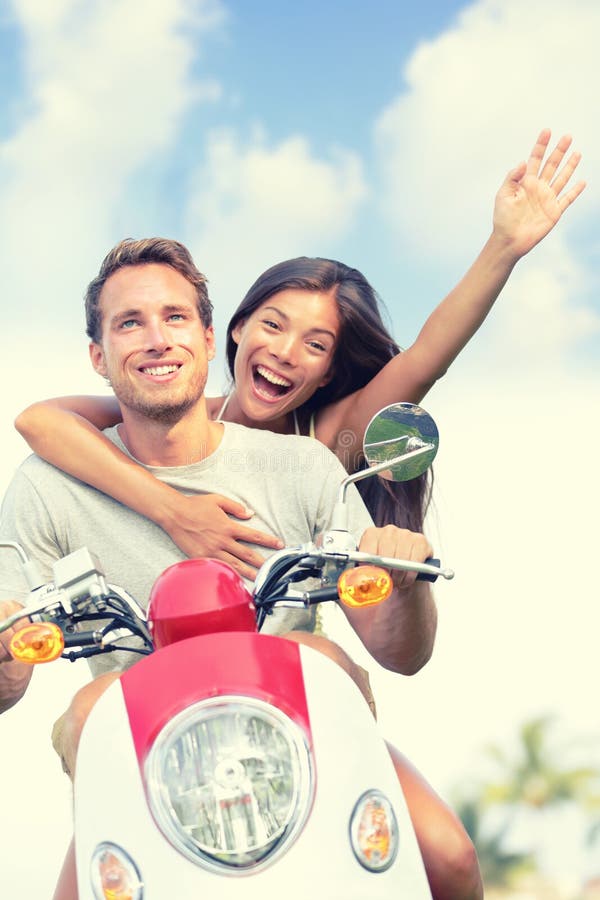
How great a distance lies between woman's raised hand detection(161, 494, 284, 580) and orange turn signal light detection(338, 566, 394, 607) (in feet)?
3.45

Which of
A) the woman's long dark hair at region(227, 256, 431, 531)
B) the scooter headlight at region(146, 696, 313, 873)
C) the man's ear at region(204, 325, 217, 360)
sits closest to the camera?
the scooter headlight at region(146, 696, 313, 873)

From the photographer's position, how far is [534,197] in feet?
14.1

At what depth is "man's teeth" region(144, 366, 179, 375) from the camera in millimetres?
3434

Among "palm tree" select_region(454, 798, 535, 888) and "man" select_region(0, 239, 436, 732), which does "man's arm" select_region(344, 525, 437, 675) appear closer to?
"man" select_region(0, 239, 436, 732)

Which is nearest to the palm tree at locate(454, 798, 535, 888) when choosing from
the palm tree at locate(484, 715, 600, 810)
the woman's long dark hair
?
the palm tree at locate(484, 715, 600, 810)

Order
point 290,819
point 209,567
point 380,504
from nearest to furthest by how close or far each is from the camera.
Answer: point 290,819 < point 209,567 < point 380,504

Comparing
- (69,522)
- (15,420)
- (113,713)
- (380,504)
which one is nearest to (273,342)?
(380,504)

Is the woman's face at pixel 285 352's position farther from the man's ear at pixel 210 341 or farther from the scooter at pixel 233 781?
the scooter at pixel 233 781

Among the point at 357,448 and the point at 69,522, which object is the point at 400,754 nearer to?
the point at 69,522

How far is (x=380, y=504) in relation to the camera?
427 centimetres


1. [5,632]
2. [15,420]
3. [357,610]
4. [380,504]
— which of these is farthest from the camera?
[380,504]

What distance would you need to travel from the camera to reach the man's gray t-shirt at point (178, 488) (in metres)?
3.19

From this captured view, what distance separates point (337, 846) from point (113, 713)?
45 cm

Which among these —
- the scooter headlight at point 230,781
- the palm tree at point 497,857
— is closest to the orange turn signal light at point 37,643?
the scooter headlight at point 230,781
